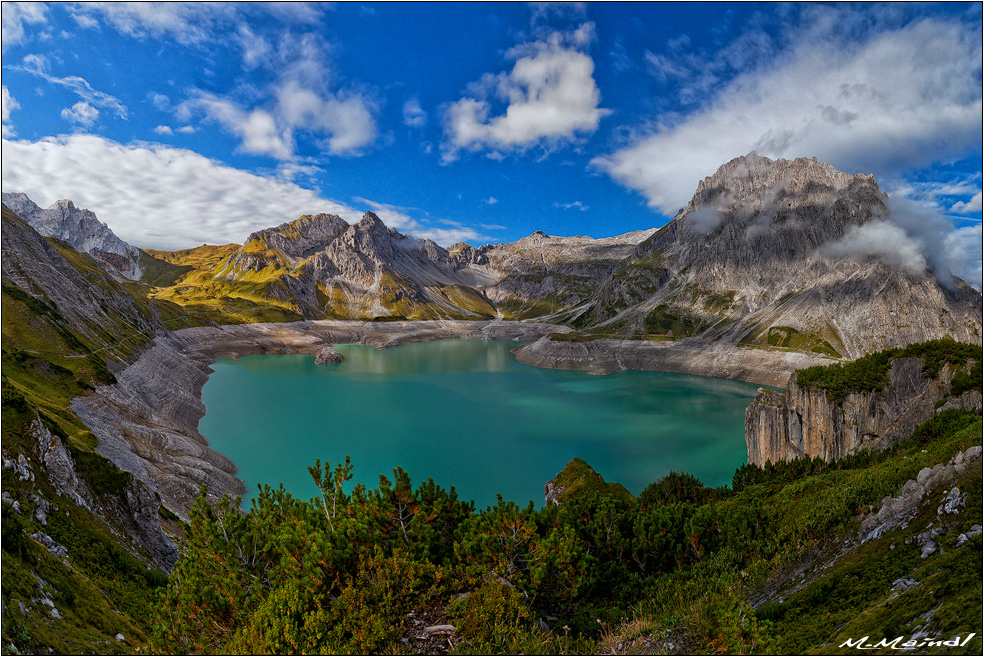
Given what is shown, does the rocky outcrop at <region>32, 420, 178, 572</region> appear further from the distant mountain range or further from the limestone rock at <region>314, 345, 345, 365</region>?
the distant mountain range

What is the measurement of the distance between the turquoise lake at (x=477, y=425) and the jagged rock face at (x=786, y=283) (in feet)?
140

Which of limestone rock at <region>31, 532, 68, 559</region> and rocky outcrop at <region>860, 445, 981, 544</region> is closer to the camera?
rocky outcrop at <region>860, 445, 981, 544</region>

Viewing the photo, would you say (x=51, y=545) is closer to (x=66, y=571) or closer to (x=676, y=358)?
(x=66, y=571)

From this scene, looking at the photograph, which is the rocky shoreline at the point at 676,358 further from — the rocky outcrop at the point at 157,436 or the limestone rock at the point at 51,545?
the limestone rock at the point at 51,545

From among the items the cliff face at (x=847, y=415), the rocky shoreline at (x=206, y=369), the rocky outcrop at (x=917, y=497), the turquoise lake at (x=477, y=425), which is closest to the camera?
the rocky outcrop at (x=917, y=497)

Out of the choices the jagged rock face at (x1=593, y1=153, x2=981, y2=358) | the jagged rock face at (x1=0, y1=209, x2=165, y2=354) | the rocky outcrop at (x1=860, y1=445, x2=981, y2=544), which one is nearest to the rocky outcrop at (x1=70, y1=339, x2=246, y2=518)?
the jagged rock face at (x1=0, y1=209, x2=165, y2=354)

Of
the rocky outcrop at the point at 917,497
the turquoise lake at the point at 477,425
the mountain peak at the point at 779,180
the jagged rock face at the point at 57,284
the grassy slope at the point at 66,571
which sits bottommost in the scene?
the turquoise lake at the point at 477,425

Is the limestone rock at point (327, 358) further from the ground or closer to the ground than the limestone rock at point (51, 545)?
further from the ground

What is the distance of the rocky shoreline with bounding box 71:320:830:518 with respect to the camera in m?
33.2

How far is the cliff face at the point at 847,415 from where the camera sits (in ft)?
79.9

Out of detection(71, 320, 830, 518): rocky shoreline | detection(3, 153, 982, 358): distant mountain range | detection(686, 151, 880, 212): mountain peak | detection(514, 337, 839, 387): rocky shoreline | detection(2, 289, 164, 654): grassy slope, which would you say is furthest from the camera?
detection(686, 151, 880, 212): mountain peak

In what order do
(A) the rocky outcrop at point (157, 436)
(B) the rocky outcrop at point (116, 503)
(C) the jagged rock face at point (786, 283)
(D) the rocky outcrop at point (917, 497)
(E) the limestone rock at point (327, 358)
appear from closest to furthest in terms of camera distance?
(D) the rocky outcrop at point (917, 497)
(B) the rocky outcrop at point (116, 503)
(A) the rocky outcrop at point (157, 436)
(C) the jagged rock face at point (786, 283)
(E) the limestone rock at point (327, 358)

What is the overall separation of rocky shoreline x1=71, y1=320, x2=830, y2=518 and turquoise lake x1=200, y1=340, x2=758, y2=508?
4163 millimetres

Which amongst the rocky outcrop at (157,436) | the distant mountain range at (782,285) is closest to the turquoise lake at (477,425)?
the rocky outcrop at (157,436)
